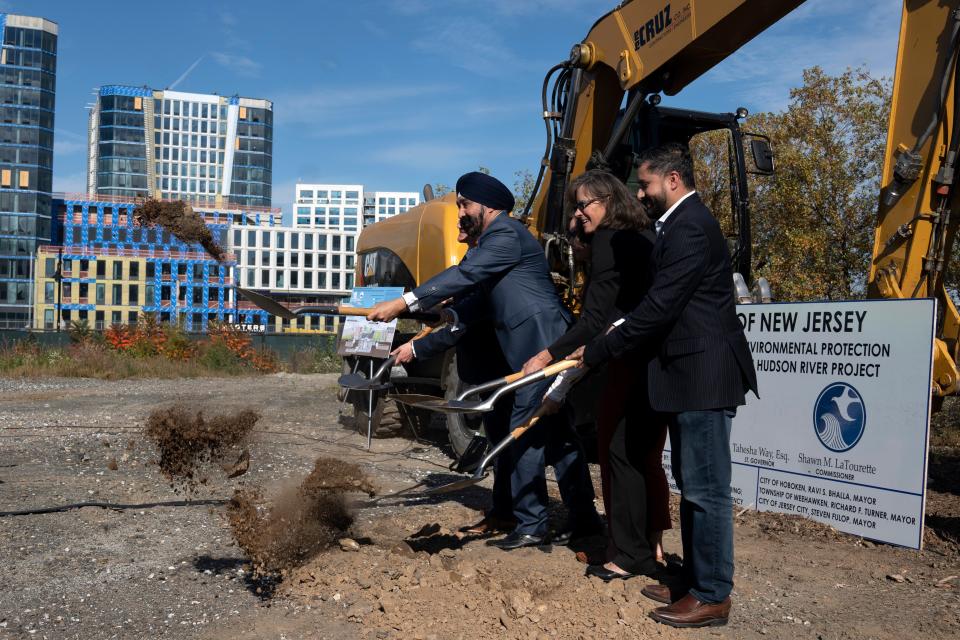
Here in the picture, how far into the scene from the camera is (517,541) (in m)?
4.88

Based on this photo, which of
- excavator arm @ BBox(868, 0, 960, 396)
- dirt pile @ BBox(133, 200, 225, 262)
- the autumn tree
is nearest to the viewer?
excavator arm @ BBox(868, 0, 960, 396)

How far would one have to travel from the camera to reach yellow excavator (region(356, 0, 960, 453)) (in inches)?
238

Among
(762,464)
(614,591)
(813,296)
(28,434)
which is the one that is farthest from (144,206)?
(813,296)

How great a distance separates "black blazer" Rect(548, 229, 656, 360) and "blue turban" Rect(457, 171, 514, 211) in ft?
2.80

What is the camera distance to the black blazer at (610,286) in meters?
4.51

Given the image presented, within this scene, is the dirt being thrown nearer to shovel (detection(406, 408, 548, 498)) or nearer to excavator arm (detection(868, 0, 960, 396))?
shovel (detection(406, 408, 548, 498))

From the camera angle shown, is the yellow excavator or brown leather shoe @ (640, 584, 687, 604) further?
the yellow excavator

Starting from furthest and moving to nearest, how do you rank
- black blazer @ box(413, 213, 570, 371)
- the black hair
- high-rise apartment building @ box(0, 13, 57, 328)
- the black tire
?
1. high-rise apartment building @ box(0, 13, 57, 328)
2. the black tire
3. black blazer @ box(413, 213, 570, 371)
4. the black hair

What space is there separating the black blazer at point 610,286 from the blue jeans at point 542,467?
0.45 meters

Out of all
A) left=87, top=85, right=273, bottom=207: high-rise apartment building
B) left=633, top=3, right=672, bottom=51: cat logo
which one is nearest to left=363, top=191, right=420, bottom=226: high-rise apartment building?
left=87, top=85, right=273, bottom=207: high-rise apartment building

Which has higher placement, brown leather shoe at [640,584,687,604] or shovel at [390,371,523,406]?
shovel at [390,371,523,406]

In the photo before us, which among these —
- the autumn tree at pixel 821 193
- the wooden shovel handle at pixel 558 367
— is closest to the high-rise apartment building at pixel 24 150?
the autumn tree at pixel 821 193

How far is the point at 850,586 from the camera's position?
14.9 ft

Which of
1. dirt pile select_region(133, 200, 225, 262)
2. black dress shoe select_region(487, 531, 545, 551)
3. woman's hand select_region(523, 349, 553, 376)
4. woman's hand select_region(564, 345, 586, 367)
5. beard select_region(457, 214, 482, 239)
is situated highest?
dirt pile select_region(133, 200, 225, 262)
